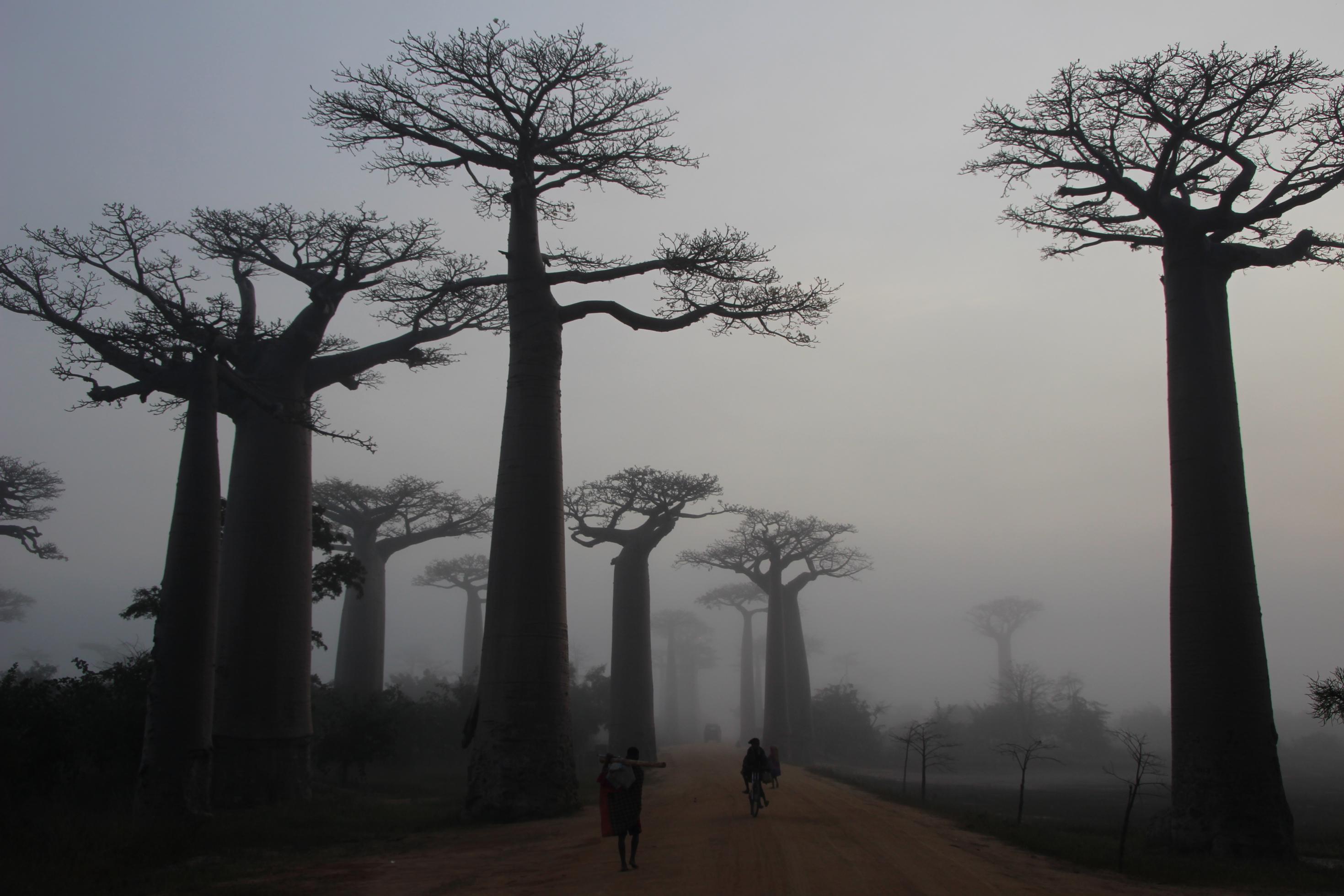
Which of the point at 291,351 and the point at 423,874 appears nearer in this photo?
the point at 423,874

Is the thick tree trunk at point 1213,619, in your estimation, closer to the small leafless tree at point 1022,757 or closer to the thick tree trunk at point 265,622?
the small leafless tree at point 1022,757

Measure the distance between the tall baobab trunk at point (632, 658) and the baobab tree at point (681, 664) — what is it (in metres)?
30.7

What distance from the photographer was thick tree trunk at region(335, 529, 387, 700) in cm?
2581

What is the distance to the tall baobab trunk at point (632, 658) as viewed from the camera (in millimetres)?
22328

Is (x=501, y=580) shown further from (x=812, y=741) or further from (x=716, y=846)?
(x=812, y=741)

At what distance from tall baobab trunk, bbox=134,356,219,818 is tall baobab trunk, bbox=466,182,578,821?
2.85 metres

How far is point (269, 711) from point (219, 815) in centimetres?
166

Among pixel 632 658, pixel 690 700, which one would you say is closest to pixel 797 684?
pixel 632 658

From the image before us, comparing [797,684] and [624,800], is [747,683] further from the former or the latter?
[624,800]

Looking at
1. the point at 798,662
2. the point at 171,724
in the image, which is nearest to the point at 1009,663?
the point at 798,662

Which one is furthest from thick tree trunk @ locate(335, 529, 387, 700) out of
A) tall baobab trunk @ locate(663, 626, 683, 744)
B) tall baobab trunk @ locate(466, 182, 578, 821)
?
tall baobab trunk @ locate(663, 626, 683, 744)

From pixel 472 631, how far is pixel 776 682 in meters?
18.3

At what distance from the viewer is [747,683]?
46594 millimetres

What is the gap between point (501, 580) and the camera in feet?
36.7
